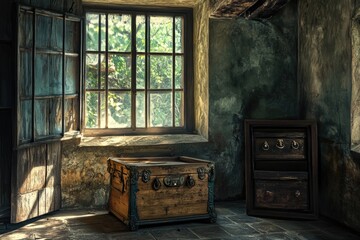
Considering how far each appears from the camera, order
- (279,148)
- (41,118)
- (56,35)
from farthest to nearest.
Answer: (279,148)
(56,35)
(41,118)

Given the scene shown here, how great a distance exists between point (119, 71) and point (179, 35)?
3.22 feet

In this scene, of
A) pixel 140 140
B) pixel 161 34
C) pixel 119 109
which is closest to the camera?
pixel 140 140

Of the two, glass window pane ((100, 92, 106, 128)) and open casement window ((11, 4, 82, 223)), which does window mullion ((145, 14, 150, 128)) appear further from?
open casement window ((11, 4, 82, 223))

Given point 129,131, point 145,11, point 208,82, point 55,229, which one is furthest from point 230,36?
point 55,229

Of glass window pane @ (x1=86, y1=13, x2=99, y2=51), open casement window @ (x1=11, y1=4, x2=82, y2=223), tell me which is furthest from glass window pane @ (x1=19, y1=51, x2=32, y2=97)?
glass window pane @ (x1=86, y1=13, x2=99, y2=51)

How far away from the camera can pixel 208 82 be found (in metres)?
5.86

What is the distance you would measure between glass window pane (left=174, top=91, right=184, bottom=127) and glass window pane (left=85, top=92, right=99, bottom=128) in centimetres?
108

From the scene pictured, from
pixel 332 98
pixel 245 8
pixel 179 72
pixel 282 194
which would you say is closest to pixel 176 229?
pixel 282 194

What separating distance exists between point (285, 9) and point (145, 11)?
73.8 inches

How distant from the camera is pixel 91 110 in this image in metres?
5.88

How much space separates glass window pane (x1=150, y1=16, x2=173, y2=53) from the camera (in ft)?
20.0

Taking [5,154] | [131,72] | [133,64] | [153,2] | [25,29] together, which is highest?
[153,2]

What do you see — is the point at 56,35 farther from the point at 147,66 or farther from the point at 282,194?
the point at 282,194

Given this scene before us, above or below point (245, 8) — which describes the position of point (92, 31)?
below
